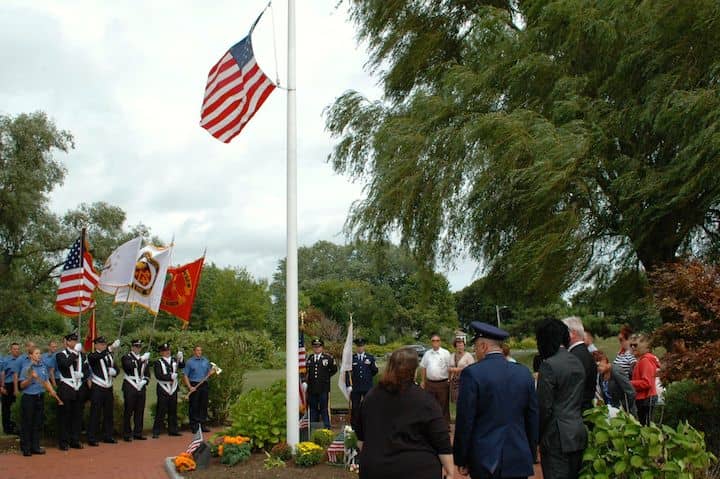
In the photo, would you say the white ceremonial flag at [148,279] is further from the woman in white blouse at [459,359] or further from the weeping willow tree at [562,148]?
the woman in white blouse at [459,359]

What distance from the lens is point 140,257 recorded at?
14109mm

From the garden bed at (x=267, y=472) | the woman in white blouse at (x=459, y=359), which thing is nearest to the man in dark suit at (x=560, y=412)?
the garden bed at (x=267, y=472)

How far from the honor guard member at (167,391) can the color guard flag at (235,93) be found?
5.60 meters

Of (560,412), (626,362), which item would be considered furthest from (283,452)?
(560,412)

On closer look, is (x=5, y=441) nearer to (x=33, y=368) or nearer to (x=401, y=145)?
(x=33, y=368)

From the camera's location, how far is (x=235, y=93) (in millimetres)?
10789

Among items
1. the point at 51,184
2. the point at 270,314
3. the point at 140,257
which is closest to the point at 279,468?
the point at 140,257

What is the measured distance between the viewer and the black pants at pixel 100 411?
1311 centimetres

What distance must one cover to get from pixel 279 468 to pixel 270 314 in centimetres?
7590

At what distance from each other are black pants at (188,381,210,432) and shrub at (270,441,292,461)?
4.48m

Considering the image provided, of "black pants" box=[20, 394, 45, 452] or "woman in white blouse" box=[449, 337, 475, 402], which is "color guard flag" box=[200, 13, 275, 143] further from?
"black pants" box=[20, 394, 45, 452]

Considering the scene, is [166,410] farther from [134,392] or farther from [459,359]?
[459,359]

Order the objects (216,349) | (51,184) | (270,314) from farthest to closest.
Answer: (270,314) < (51,184) < (216,349)

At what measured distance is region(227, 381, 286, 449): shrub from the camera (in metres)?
10.8
